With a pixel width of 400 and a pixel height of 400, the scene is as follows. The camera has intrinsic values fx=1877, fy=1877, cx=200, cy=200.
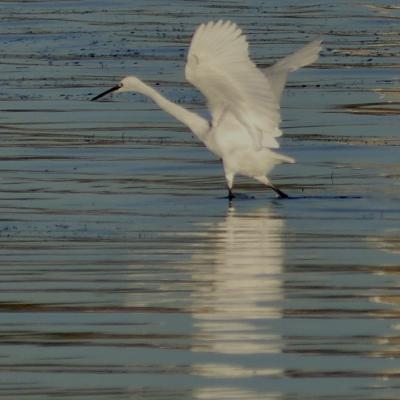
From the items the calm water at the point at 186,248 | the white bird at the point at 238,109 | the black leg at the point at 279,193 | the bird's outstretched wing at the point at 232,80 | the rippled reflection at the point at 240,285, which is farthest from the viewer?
the black leg at the point at 279,193

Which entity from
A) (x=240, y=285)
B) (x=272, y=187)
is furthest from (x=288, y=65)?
(x=240, y=285)

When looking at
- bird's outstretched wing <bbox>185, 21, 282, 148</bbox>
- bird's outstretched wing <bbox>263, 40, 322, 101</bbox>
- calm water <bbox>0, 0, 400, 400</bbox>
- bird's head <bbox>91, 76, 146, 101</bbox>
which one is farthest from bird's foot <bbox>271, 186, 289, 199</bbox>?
bird's head <bbox>91, 76, 146, 101</bbox>

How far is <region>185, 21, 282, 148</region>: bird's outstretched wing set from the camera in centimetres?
1603

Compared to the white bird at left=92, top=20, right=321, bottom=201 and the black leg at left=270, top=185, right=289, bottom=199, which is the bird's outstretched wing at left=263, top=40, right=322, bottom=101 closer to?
the white bird at left=92, top=20, right=321, bottom=201

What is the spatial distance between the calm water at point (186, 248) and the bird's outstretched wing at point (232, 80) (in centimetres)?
74

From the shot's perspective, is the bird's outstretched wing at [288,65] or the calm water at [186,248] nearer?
the calm water at [186,248]

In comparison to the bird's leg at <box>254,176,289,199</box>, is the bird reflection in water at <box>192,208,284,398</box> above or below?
below

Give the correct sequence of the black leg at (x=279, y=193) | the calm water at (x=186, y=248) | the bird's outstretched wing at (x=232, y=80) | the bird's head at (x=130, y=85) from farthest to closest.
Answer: the bird's head at (x=130, y=85)
the black leg at (x=279, y=193)
the bird's outstretched wing at (x=232, y=80)
the calm water at (x=186, y=248)

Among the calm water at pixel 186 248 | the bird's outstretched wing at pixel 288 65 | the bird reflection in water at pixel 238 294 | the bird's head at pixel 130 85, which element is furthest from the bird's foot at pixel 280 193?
the bird's head at pixel 130 85

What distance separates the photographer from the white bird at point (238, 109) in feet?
53.4

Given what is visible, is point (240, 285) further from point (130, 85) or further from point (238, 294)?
point (130, 85)

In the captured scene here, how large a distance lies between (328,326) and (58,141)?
11136mm

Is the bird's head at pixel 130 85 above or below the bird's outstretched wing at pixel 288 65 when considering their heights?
below

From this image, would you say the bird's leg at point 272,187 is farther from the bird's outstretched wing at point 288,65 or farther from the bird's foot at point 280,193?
the bird's outstretched wing at point 288,65
